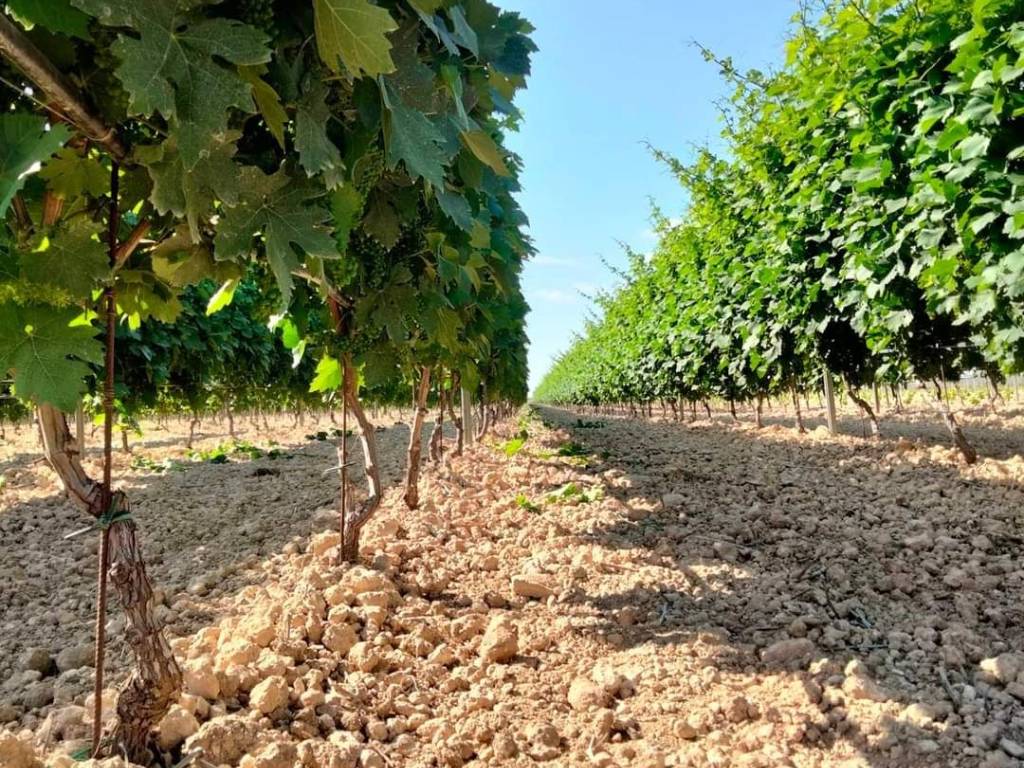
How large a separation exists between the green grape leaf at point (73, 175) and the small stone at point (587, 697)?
1950 mm

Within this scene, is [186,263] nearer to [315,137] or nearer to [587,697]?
[315,137]

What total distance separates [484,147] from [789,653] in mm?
2018

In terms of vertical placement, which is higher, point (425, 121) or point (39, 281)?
point (425, 121)

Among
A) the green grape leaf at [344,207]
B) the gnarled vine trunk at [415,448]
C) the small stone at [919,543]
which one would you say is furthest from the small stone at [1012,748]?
the gnarled vine trunk at [415,448]

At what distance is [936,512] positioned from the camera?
413 cm

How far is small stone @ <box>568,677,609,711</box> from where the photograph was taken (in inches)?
84.0

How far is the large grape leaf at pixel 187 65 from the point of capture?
0.84 metres

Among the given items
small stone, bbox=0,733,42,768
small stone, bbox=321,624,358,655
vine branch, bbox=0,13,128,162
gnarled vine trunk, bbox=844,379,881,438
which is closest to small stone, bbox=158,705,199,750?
small stone, bbox=0,733,42,768

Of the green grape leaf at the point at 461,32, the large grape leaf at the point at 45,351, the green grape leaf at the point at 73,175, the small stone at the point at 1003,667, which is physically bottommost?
the small stone at the point at 1003,667

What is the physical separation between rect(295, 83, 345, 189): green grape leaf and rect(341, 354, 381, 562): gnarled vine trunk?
2.07m

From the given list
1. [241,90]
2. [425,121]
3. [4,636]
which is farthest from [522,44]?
[4,636]

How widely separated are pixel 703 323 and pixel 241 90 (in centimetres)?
925

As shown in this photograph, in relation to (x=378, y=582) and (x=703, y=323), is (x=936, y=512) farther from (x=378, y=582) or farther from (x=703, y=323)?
(x=703, y=323)

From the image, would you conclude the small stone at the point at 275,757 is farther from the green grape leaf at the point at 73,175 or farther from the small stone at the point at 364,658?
the green grape leaf at the point at 73,175
